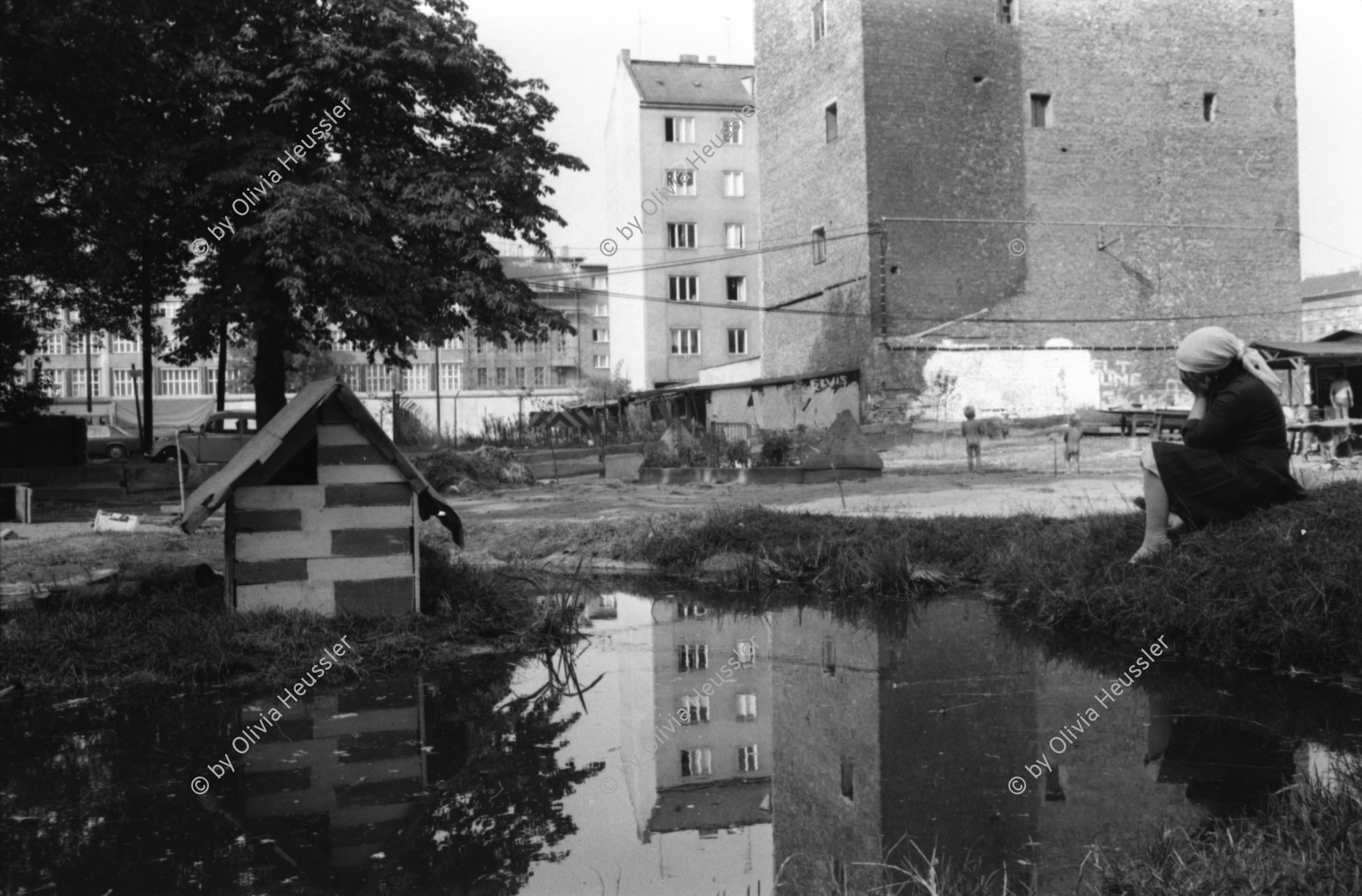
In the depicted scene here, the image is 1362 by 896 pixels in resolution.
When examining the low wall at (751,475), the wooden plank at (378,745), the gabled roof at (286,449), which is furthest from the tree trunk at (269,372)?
the wooden plank at (378,745)

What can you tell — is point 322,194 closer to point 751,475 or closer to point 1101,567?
point 751,475

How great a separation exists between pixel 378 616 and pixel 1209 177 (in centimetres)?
3735

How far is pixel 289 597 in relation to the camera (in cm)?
687

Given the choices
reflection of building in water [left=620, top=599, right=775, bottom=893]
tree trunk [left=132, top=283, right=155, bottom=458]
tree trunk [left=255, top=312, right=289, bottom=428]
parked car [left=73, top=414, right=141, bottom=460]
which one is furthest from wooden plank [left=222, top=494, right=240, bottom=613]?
parked car [left=73, top=414, right=141, bottom=460]

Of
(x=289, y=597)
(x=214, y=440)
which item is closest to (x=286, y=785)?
(x=289, y=597)

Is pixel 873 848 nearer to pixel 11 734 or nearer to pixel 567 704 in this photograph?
pixel 567 704

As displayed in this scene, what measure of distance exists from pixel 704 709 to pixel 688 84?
185 ft

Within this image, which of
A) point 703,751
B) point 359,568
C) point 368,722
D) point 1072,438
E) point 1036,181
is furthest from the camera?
point 1036,181

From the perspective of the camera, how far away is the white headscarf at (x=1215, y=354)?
6.63 metres

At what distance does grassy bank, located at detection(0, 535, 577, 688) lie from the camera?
6.31m

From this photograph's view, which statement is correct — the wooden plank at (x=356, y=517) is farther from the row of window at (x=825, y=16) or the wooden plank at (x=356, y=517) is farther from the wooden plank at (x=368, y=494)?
the row of window at (x=825, y=16)

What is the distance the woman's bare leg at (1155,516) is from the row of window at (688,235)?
172 feet

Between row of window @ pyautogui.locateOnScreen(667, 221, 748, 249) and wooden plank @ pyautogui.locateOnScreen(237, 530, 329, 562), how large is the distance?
5228cm

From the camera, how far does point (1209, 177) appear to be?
37.6 m
